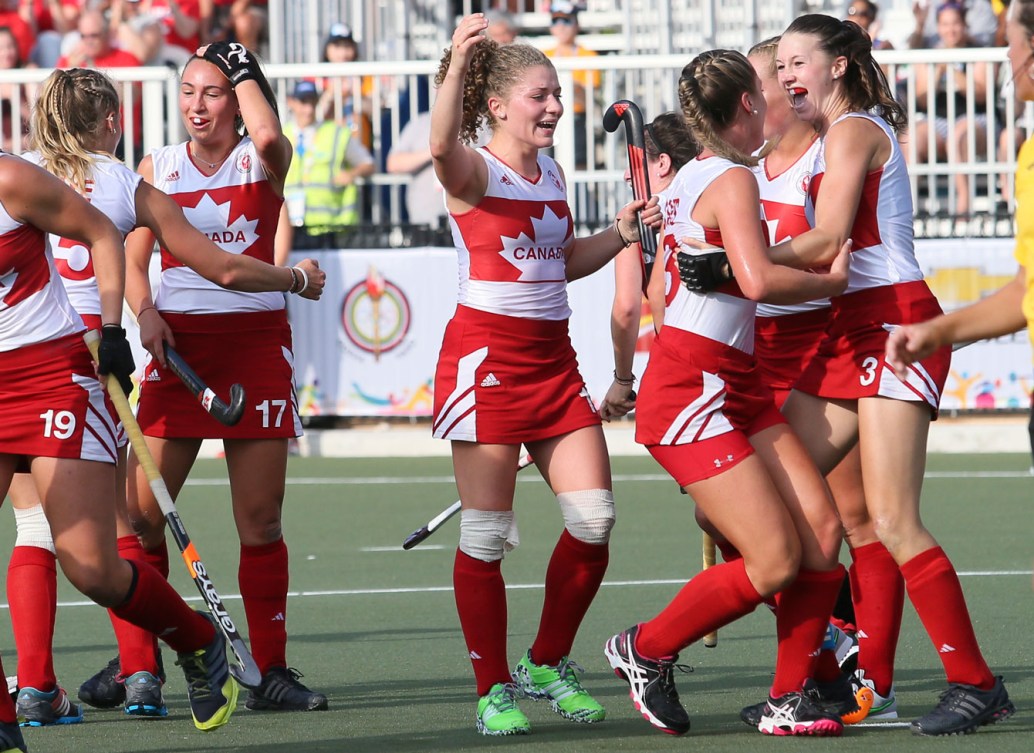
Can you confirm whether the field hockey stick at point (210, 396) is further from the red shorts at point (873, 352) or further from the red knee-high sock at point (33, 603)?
the red shorts at point (873, 352)

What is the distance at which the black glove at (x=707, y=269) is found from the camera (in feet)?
15.9

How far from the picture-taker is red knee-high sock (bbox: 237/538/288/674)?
5.83 m

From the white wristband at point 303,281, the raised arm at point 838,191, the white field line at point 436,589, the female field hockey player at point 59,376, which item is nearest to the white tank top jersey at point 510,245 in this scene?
the white wristband at point 303,281

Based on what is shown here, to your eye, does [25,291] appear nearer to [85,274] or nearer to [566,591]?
[85,274]

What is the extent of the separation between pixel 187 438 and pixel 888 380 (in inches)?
88.4

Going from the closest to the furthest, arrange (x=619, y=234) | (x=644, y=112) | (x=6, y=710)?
(x=6, y=710)
(x=619, y=234)
(x=644, y=112)

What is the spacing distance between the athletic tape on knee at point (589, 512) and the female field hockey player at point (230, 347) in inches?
40.6

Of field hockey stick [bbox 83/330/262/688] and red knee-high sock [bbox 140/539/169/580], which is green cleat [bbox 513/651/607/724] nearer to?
field hockey stick [bbox 83/330/262/688]

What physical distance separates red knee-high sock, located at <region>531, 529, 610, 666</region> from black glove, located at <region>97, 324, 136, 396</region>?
145 cm

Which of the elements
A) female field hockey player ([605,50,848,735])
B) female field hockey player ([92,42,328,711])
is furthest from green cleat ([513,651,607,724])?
female field hockey player ([92,42,328,711])

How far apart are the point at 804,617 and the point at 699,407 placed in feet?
2.18

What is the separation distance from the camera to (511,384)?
5.34 m

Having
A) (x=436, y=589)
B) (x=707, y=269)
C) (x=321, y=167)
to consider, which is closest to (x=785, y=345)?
(x=707, y=269)

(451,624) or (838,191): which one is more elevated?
(838,191)
